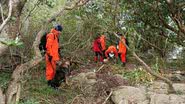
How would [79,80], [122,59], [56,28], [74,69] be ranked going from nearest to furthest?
[56,28], [79,80], [74,69], [122,59]

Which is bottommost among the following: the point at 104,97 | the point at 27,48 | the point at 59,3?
the point at 104,97

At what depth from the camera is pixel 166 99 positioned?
10219 millimetres

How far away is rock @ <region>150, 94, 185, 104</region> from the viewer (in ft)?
33.1

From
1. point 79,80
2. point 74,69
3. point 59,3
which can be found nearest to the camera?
point 79,80

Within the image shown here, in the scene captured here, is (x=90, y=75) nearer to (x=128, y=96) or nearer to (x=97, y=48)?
(x=128, y=96)

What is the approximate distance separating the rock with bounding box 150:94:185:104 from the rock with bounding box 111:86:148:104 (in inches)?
8.4

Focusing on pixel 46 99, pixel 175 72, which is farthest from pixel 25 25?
pixel 175 72

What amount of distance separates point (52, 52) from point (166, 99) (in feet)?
9.65

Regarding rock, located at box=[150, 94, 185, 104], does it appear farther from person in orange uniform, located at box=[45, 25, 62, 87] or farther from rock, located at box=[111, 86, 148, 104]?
person in orange uniform, located at box=[45, 25, 62, 87]

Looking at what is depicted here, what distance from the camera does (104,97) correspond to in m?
11.1

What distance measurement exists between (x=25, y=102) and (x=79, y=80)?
2711 millimetres

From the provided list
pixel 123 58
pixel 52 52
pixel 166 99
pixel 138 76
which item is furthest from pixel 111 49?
pixel 166 99

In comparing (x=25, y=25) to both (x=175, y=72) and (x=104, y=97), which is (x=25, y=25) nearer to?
(x=104, y=97)

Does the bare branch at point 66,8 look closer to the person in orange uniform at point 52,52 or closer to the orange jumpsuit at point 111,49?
the person in orange uniform at point 52,52
